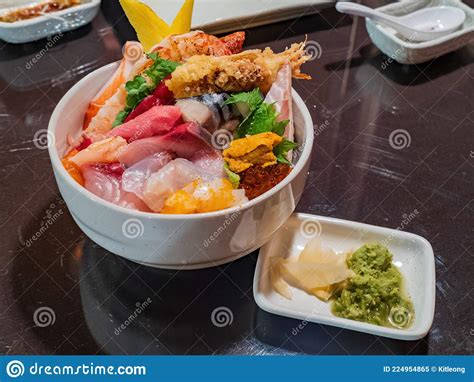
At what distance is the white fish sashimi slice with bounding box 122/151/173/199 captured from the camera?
112 centimetres

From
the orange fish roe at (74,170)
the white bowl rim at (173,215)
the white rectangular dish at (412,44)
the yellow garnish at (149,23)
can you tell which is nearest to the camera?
the white bowl rim at (173,215)

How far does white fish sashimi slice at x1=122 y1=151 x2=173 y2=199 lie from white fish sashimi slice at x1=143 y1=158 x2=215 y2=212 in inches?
0.8

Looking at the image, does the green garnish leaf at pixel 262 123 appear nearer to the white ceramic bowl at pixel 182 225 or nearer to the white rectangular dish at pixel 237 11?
the white ceramic bowl at pixel 182 225

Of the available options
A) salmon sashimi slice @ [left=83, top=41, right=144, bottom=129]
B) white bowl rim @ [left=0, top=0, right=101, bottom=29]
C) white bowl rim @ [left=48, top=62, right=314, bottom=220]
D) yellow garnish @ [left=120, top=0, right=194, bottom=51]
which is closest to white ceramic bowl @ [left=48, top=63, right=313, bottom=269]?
white bowl rim @ [left=48, top=62, right=314, bottom=220]

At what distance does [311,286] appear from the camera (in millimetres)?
1188

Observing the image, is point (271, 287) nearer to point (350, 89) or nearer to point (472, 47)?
point (350, 89)

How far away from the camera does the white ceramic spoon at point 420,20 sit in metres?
1.86

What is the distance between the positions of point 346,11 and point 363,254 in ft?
3.10

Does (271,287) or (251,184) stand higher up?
(251,184)

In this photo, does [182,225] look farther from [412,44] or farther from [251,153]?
[412,44]

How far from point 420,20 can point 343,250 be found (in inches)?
42.2

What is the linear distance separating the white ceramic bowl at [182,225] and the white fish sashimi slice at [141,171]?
2.8 inches

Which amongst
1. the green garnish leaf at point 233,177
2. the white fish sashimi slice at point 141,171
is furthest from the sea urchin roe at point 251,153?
the white fish sashimi slice at point 141,171

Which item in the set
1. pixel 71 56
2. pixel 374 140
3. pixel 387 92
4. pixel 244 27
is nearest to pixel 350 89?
pixel 387 92
